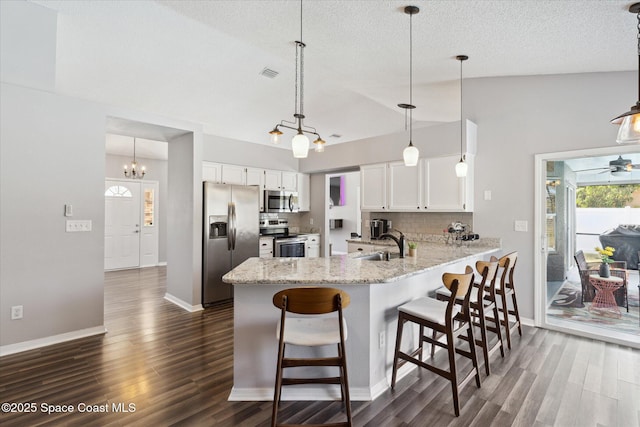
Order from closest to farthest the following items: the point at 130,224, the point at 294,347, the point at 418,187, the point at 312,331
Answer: the point at 312,331 < the point at 294,347 < the point at 418,187 < the point at 130,224

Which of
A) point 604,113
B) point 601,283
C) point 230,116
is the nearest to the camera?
point 604,113

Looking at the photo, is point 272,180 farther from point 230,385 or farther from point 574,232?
point 574,232

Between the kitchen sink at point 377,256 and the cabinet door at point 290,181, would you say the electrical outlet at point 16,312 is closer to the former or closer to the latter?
the kitchen sink at point 377,256

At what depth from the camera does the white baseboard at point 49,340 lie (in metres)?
2.94

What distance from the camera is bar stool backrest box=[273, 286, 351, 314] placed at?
179 centimetres

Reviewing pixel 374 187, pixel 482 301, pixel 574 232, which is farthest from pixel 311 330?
pixel 574 232

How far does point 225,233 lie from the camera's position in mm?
4762

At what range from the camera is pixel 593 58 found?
3027mm

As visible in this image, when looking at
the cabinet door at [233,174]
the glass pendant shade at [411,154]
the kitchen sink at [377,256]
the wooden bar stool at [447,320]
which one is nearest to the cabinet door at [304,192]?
the cabinet door at [233,174]

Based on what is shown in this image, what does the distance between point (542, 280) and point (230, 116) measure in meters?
5.13

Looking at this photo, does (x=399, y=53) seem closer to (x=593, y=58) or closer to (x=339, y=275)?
(x=593, y=58)

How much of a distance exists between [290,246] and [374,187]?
2045 mm

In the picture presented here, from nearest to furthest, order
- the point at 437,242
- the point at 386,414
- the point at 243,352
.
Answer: the point at 386,414
the point at 243,352
the point at 437,242

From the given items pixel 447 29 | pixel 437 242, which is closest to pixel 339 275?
pixel 447 29
